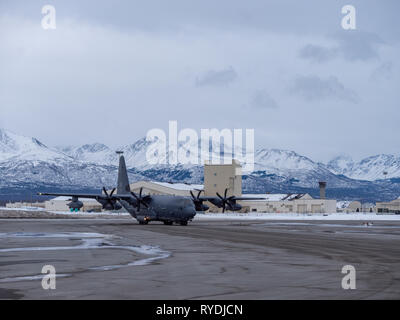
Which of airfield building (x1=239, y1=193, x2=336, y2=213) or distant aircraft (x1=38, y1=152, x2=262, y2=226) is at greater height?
distant aircraft (x1=38, y1=152, x2=262, y2=226)

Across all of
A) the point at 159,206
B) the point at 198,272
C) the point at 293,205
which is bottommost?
the point at 293,205

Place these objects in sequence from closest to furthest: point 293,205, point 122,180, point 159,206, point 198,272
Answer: point 198,272 < point 159,206 < point 122,180 < point 293,205

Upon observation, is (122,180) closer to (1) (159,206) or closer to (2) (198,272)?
(1) (159,206)

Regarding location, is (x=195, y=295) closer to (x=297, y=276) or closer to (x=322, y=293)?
(x=322, y=293)

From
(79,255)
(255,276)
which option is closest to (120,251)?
(79,255)

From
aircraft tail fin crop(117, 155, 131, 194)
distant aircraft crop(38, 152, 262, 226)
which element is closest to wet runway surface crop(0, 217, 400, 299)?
distant aircraft crop(38, 152, 262, 226)

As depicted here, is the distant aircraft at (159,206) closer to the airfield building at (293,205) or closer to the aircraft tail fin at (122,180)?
the aircraft tail fin at (122,180)

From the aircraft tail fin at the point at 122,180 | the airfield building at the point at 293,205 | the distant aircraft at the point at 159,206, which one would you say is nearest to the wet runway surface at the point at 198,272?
the distant aircraft at the point at 159,206

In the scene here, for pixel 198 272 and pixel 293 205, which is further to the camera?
pixel 293 205

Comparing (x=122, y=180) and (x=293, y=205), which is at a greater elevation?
(x=122, y=180)

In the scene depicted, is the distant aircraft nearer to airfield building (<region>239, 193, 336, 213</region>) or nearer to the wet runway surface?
the wet runway surface

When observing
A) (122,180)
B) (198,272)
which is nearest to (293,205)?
(122,180)

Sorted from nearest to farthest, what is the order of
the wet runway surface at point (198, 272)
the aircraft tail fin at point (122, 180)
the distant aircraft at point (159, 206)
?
the wet runway surface at point (198, 272), the distant aircraft at point (159, 206), the aircraft tail fin at point (122, 180)
